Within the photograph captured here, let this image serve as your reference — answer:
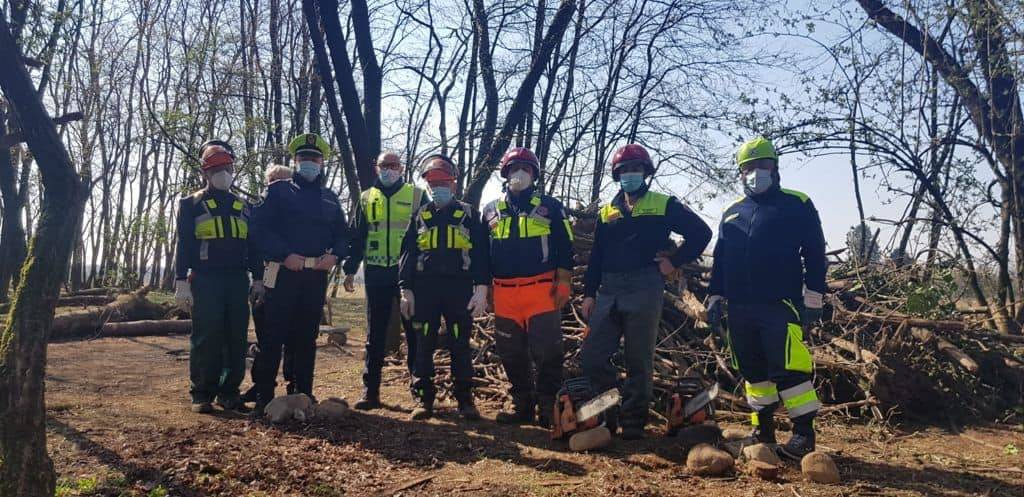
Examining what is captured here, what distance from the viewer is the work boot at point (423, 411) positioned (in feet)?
18.4

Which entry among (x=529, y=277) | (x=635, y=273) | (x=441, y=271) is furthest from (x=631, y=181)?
(x=441, y=271)

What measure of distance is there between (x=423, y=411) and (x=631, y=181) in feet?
8.52

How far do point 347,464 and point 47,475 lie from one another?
163 centimetres

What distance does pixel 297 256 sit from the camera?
5.49 metres

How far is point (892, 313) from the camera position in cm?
666

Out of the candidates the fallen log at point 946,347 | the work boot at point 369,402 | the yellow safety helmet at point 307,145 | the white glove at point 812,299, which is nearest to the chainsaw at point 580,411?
the white glove at point 812,299

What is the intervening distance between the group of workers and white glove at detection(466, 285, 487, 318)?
1 centimetres

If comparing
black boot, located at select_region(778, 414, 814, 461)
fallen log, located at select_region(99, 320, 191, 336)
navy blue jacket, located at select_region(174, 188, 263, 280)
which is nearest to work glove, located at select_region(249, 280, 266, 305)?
navy blue jacket, located at select_region(174, 188, 263, 280)

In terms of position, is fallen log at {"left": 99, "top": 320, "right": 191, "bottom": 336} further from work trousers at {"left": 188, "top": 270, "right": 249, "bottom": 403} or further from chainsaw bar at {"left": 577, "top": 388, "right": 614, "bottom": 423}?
chainsaw bar at {"left": 577, "top": 388, "right": 614, "bottom": 423}

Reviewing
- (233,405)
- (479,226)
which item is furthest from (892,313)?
(233,405)

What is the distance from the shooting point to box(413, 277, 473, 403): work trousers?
220 inches

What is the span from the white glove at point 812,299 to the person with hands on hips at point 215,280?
4420 mm

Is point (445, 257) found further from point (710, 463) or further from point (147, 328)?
point (147, 328)

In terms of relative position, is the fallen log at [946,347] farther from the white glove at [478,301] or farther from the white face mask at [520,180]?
the white glove at [478,301]
